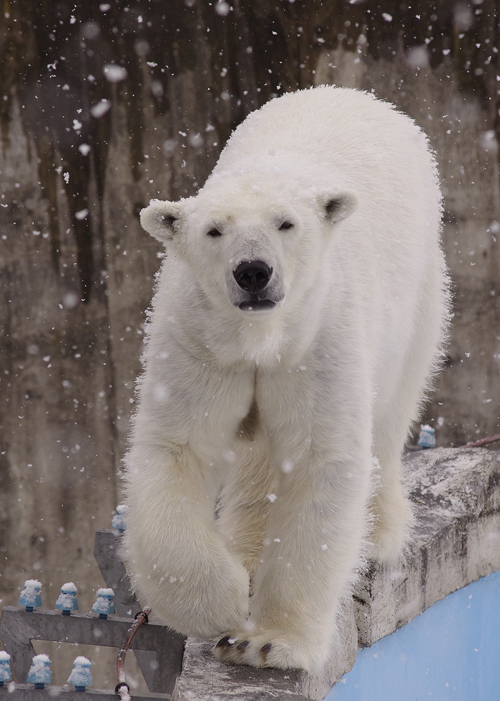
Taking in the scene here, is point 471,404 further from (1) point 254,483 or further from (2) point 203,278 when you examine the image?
(2) point 203,278

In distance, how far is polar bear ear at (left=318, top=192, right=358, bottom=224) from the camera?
190cm

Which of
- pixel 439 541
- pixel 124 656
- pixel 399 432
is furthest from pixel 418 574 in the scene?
pixel 124 656

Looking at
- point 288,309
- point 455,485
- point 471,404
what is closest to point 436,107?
point 471,404

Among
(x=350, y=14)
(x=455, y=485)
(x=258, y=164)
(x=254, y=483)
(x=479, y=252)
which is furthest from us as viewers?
(x=479, y=252)

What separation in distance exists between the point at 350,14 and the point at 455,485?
3453mm

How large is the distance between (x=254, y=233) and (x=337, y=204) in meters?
0.32

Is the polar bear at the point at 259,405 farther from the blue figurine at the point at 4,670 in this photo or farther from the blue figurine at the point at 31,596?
the blue figurine at the point at 31,596

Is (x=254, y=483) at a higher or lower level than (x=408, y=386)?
lower

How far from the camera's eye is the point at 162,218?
1914mm

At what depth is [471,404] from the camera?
238 inches

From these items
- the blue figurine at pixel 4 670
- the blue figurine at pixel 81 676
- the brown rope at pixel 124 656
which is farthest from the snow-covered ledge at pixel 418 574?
the blue figurine at pixel 4 670

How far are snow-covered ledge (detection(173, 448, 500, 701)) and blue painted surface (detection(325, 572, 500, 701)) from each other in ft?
0.29

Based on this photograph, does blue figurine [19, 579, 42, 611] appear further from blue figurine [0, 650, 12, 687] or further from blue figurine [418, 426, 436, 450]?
blue figurine [418, 426, 436, 450]

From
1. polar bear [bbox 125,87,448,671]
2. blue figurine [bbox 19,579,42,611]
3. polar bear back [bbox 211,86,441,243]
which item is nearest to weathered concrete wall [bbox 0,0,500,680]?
polar bear back [bbox 211,86,441,243]
